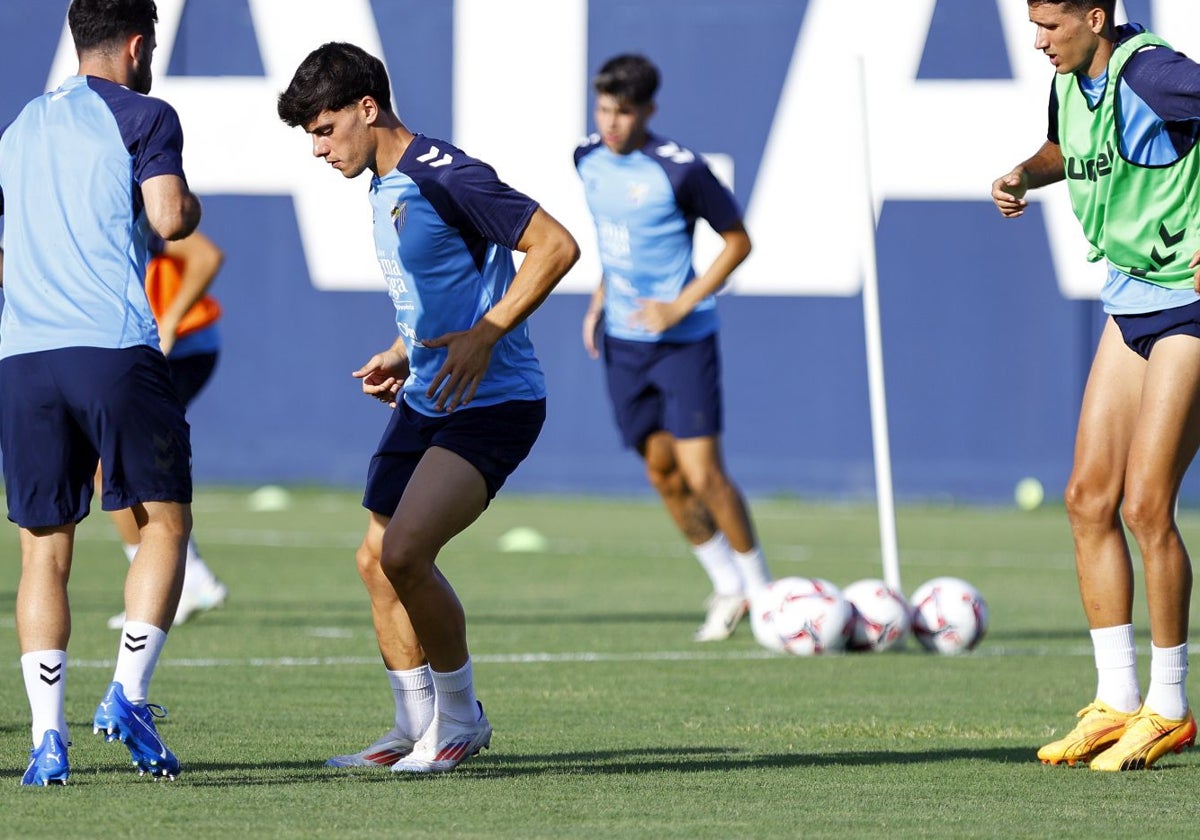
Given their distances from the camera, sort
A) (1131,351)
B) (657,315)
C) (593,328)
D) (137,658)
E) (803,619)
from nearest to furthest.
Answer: (137,658)
(1131,351)
(803,619)
(657,315)
(593,328)

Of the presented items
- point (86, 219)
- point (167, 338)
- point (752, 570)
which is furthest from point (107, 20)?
point (752, 570)

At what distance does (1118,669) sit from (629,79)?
446 centimetres

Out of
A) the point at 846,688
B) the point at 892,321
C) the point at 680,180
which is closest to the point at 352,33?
the point at 892,321

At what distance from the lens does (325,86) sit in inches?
212

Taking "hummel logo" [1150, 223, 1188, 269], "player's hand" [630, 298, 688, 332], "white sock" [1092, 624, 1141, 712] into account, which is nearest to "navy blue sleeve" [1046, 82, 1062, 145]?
"hummel logo" [1150, 223, 1188, 269]

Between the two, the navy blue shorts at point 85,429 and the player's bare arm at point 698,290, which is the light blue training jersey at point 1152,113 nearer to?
the navy blue shorts at point 85,429

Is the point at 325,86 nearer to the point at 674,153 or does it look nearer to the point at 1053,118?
the point at 1053,118

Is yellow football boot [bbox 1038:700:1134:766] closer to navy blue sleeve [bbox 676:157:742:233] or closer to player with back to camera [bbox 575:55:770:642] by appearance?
player with back to camera [bbox 575:55:770:642]

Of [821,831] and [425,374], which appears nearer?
[821,831]

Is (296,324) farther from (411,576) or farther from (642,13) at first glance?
(411,576)

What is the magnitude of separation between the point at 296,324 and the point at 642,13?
407 centimetres

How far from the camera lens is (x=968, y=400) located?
17.4 metres

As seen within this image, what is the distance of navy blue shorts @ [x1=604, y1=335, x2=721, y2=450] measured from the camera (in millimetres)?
9703

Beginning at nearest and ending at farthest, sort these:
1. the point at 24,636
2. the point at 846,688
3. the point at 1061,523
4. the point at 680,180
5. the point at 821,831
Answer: the point at 821,831 → the point at 24,636 → the point at 846,688 → the point at 680,180 → the point at 1061,523
